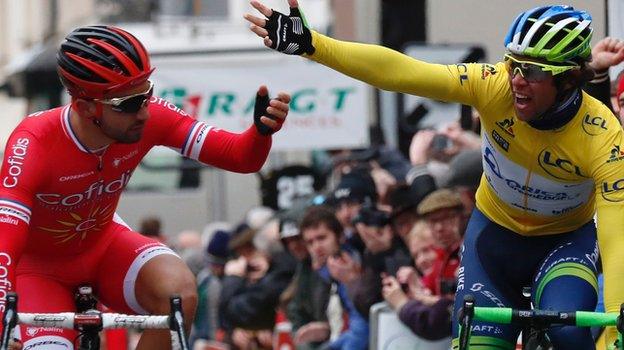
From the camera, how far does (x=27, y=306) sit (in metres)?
8.65

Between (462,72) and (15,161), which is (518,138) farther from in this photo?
(15,161)

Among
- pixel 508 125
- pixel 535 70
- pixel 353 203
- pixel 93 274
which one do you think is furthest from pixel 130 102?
pixel 353 203

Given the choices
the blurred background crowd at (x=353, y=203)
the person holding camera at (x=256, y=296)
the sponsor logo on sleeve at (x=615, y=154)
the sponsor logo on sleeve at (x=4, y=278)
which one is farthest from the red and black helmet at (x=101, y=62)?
the person holding camera at (x=256, y=296)

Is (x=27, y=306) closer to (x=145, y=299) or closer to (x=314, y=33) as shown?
(x=145, y=299)

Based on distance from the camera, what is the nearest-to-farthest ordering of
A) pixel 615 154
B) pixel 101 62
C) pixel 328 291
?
pixel 615 154 → pixel 101 62 → pixel 328 291

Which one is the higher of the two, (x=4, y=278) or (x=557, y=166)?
(x=557, y=166)

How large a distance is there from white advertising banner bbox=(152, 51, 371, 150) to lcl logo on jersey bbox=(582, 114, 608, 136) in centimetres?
737

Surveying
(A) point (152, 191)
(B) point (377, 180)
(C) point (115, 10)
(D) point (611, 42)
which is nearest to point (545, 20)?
(D) point (611, 42)

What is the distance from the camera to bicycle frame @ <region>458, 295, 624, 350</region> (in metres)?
7.22

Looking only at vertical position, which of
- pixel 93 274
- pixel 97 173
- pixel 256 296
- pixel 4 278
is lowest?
pixel 256 296

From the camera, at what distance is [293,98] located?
15.8 m

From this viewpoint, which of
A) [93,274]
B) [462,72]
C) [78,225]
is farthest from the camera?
[93,274]

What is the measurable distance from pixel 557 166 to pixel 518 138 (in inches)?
8.9

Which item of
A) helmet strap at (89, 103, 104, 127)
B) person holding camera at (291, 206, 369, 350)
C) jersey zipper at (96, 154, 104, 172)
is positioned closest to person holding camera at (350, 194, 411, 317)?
person holding camera at (291, 206, 369, 350)
